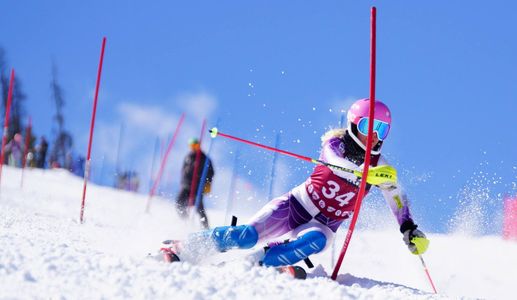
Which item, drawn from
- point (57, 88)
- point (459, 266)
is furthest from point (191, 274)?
point (57, 88)

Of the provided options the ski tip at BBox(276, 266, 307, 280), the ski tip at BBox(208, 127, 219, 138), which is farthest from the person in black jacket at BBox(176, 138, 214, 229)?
the ski tip at BBox(276, 266, 307, 280)

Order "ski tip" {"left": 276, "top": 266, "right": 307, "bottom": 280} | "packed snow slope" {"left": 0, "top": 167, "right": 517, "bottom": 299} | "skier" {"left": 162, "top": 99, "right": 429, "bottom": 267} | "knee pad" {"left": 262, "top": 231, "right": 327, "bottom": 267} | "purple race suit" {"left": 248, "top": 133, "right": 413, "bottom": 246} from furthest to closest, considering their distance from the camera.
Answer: "purple race suit" {"left": 248, "top": 133, "right": 413, "bottom": 246}, "skier" {"left": 162, "top": 99, "right": 429, "bottom": 267}, "knee pad" {"left": 262, "top": 231, "right": 327, "bottom": 267}, "ski tip" {"left": 276, "top": 266, "right": 307, "bottom": 280}, "packed snow slope" {"left": 0, "top": 167, "right": 517, "bottom": 299}

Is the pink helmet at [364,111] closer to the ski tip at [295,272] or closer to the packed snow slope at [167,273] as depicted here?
the packed snow slope at [167,273]

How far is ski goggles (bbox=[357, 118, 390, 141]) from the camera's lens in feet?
13.7

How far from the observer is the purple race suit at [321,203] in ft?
13.7

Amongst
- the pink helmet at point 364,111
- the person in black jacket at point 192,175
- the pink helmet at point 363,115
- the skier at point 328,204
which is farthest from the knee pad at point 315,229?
the person in black jacket at point 192,175

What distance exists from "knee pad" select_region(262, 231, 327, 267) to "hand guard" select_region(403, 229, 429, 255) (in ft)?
2.39

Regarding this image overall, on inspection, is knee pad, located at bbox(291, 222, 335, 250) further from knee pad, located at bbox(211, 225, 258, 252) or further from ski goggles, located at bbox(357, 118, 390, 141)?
ski goggles, located at bbox(357, 118, 390, 141)

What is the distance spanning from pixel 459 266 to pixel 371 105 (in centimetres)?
426

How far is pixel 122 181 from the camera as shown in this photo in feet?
78.1

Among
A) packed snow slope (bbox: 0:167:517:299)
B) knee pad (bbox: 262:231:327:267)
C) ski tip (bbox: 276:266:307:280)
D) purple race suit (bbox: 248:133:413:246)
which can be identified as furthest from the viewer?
purple race suit (bbox: 248:133:413:246)

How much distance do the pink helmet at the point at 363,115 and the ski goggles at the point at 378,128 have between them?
0.04ft

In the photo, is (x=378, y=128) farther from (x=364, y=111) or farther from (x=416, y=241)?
(x=416, y=241)

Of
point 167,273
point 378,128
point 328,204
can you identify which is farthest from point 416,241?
point 167,273
